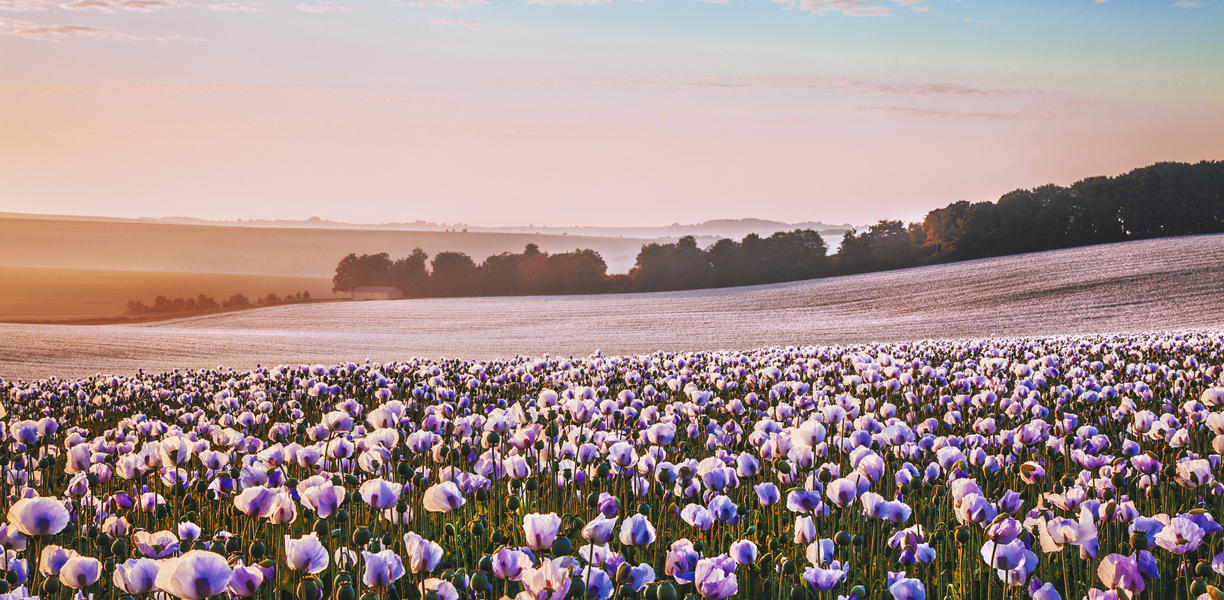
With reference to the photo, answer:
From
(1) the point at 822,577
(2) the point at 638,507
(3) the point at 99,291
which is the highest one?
(3) the point at 99,291

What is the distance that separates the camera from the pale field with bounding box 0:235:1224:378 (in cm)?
2950

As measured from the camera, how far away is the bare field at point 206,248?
10581cm

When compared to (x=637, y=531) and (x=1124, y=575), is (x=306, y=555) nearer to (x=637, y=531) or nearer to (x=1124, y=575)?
(x=637, y=531)

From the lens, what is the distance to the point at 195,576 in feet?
7.82

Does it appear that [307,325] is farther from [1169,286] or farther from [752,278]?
[1169,286]

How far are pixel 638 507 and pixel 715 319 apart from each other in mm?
37073

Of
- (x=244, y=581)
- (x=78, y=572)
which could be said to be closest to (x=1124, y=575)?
(x=244, y=581)

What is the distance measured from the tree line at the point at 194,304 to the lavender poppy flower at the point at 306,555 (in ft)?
194

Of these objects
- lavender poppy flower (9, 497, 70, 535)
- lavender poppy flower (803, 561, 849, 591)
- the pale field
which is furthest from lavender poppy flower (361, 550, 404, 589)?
the pale field

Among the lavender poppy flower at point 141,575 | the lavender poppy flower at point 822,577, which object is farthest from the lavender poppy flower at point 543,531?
the lavender poppy flower at point 141,575

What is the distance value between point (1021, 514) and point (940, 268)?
5212cm

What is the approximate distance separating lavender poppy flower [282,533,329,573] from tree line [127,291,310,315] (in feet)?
194

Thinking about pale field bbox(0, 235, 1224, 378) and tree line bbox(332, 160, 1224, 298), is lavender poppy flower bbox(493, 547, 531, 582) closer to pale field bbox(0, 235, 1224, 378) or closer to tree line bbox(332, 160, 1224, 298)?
pale field bbox(0, 235, 1224, 378)

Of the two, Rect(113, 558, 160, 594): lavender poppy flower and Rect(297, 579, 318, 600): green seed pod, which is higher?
Rect(113, 558, 160, 594): lavender poppy flower
